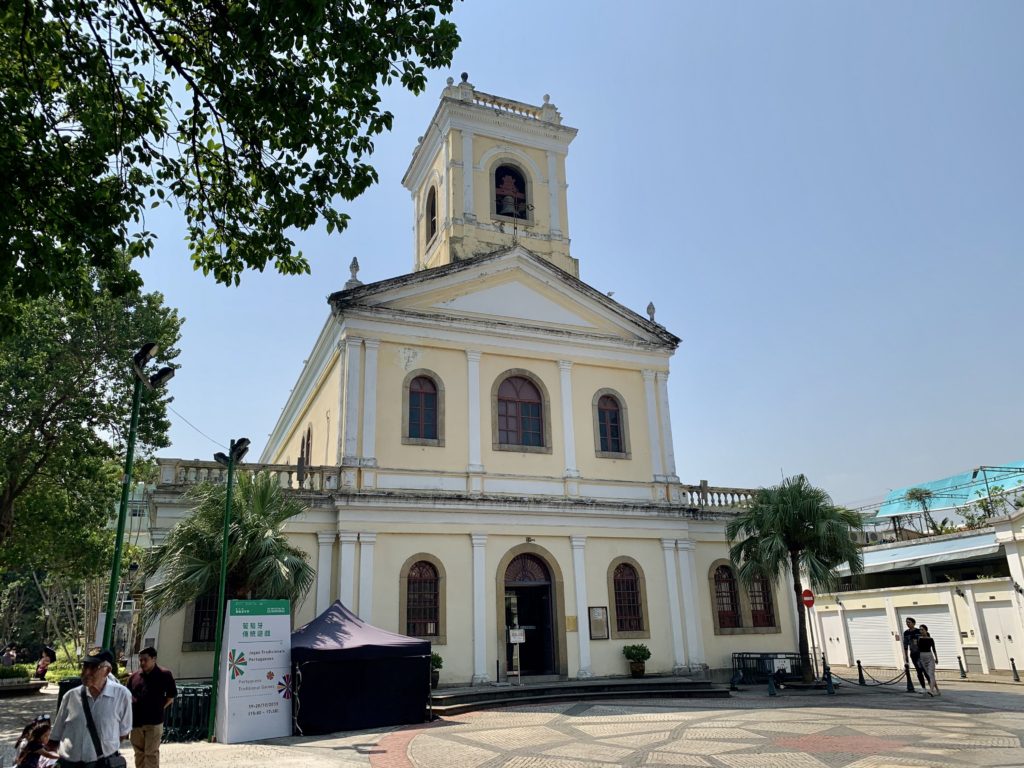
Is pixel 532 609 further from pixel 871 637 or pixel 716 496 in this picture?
pixel 871 637

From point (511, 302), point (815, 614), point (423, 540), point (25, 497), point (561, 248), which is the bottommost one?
point (815, 614)

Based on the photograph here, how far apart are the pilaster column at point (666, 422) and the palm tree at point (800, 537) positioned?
9.22 feet

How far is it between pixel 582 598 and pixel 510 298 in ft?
28.7

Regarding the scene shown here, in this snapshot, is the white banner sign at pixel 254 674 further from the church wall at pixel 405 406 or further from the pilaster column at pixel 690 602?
the pilaster column at pixel 690 602

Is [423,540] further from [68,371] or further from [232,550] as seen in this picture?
[68,371]

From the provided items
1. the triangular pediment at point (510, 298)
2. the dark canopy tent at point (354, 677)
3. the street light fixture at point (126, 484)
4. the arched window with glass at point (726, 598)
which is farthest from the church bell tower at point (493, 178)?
the street light fixture at point (126, 484)

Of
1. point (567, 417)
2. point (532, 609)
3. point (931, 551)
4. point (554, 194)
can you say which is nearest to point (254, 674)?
point (532, 609)

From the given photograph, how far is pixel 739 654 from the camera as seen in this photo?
70.9ft

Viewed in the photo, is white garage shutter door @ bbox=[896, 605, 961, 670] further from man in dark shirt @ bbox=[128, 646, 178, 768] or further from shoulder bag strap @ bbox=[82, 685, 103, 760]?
shoulder bag strap @ bbox=[82, 685, 103, 760]

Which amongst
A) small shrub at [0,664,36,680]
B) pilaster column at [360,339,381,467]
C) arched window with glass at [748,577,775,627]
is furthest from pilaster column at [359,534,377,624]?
small shrub at [0,664,36,680]

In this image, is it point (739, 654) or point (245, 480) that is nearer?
point (245, 480)

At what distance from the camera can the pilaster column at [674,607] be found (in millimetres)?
21203

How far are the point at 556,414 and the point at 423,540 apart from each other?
212 inches

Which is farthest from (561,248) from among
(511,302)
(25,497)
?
(25,497)
